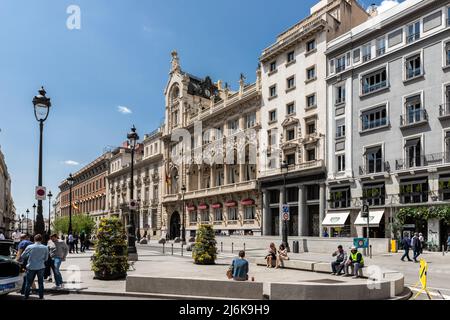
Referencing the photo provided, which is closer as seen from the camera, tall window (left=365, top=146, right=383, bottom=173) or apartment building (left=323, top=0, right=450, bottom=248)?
apartment building (left=323, top=0, right=450, bottom=248)

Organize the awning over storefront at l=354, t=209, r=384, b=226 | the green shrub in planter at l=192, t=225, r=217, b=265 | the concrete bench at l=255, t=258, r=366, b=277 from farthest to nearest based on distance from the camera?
1. the awning over storefront at l=354, t=209, r=384, b=226
2. the green shrub in planter at l=192, t=225, r=217, b=265
3. the concrete bench at l=255, t=258, r=366, b=277

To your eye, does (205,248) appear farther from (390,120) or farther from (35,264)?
(390,120)

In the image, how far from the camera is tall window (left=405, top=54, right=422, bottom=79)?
33812 mm

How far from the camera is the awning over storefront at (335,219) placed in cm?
3762

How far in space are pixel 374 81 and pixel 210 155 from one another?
24.9m

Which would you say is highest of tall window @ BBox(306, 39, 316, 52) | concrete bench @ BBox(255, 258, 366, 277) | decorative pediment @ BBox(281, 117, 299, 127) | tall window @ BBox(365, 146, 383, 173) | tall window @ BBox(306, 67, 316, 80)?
tall window @ BBox(306, 39, 316, 52)

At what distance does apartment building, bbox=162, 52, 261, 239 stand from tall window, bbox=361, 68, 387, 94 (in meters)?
14.0

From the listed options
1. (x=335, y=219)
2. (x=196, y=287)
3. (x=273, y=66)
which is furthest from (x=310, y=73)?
(x=196, y=287)

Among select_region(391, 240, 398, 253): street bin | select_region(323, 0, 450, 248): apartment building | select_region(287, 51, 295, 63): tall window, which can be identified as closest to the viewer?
select_region(391, 240, 398, 253): street bin

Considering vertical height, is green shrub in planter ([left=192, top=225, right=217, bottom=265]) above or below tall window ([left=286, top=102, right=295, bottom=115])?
below

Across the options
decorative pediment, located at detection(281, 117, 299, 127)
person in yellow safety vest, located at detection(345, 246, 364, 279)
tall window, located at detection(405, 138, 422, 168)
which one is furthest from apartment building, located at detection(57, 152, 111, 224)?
person in yellow safety vest, located at detection(345, 246, 364, 279)

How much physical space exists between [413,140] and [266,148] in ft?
56.4

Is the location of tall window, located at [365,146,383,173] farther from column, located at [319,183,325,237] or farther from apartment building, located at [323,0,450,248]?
column, located at [319,183,325,237]
